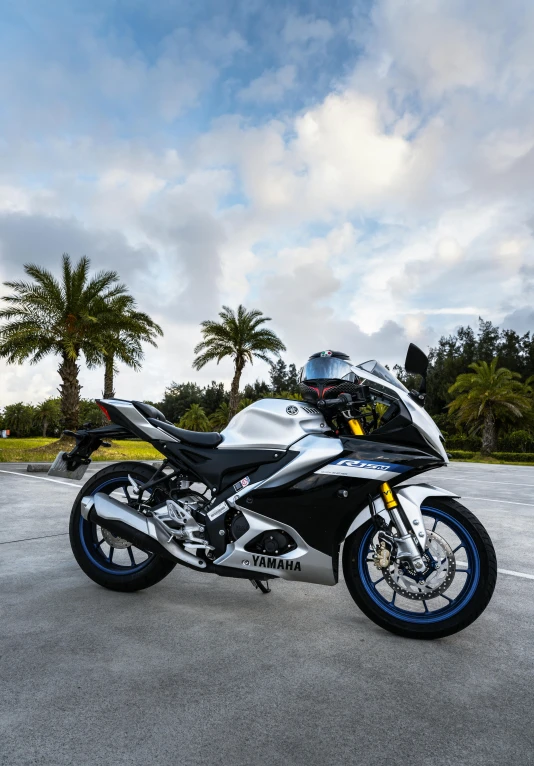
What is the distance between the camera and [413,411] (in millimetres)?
2961

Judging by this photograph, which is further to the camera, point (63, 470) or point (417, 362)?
point (63, 470)

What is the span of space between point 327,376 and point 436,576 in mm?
1205

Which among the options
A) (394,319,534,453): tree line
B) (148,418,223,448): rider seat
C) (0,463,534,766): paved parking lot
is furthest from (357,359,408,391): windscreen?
(394,319,534,453): tree line

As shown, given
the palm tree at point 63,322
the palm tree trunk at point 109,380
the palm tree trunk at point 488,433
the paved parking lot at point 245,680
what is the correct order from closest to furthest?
1. the paved parking lot at point 245,680
2. the palm tree at point 63,322
3. the palm tree trunk at point 109,380
4. the palm tree trunk at point 488,433

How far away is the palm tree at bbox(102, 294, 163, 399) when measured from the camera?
21.7m

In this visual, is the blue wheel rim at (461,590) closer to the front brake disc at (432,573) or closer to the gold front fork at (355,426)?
the front brake disc at (432,573)

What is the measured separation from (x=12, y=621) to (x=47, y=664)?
630 mm

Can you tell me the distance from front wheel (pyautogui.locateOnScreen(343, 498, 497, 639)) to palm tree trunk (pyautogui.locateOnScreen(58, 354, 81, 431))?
19.8 m

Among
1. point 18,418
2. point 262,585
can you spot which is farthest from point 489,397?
point 18,418

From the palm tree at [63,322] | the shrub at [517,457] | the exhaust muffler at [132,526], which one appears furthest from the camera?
the shrub at [517,457]

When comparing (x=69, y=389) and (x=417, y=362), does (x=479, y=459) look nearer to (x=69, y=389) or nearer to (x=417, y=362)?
(x=69, y=389)

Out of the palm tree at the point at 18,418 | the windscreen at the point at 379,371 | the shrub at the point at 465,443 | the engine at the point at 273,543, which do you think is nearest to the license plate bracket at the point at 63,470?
the engine at the point at 273,543

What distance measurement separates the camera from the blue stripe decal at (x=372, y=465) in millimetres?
2875

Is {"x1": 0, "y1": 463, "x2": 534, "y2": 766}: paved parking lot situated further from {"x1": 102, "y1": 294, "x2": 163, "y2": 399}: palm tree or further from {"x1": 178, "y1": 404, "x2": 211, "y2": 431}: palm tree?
{"x1": 178, "y1": 404, "x2": 211, "y2": 431}: palm tree
